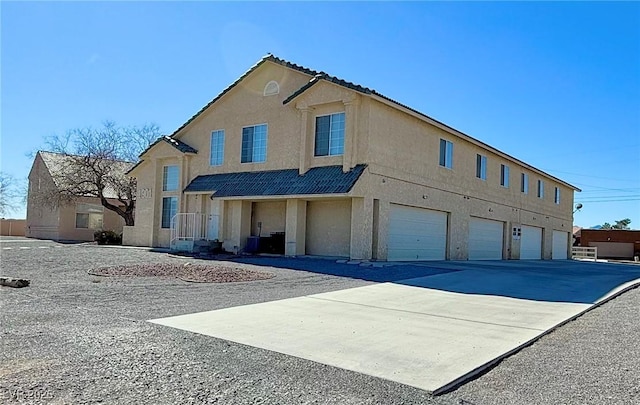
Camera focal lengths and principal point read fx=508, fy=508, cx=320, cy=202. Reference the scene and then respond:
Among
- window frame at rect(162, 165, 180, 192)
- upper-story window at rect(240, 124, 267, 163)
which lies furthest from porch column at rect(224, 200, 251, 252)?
window frame at rect(162, 165, 180, 192)

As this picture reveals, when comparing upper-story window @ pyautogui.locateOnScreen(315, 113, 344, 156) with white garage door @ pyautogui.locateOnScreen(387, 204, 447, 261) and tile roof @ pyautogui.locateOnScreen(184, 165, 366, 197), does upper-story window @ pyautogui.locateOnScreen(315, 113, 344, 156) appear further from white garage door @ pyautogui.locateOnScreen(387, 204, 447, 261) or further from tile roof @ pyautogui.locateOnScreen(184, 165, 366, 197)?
white garage door @ pyautogui.locateOnScreen(387, 204, 447, 261)

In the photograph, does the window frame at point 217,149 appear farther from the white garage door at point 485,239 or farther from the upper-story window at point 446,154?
the white garage door at point 485,239

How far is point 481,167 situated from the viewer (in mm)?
27734

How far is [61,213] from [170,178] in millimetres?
15170

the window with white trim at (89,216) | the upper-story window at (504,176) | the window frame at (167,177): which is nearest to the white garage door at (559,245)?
the upper-story window at (504,176)

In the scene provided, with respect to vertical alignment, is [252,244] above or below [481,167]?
below

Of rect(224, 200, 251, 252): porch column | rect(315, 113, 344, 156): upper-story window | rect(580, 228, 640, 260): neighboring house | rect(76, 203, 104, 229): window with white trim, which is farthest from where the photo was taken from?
rect(580, 228, 640, 260): neighboring house

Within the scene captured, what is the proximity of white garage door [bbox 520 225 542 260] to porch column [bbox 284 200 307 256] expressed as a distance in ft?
57.5

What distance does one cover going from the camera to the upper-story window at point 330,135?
20516mm

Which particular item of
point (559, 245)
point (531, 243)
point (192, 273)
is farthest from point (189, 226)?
point (559, 245)

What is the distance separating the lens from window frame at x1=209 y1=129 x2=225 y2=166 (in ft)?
83.5

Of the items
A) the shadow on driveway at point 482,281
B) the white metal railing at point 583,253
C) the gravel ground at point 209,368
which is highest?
the shadow on driveway at point 482,281

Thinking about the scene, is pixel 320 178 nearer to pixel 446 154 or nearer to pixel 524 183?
pixel 446 154

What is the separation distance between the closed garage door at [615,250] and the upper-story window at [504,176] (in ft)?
104
